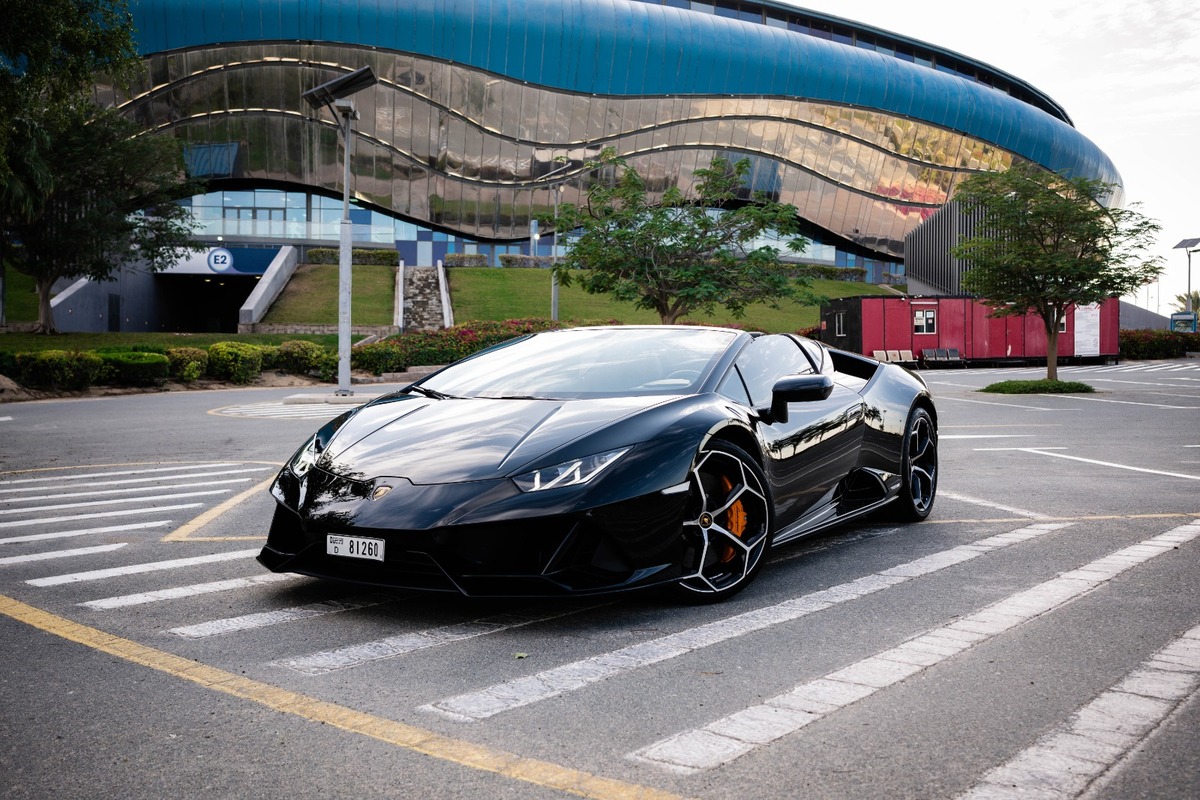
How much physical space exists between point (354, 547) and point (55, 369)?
70.0ft

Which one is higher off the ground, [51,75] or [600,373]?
[51,75]

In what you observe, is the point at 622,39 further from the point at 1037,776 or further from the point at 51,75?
the point at 1037,776

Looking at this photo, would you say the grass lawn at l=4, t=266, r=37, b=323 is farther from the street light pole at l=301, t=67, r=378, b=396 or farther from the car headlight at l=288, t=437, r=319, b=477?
the car headlight at l=288, t=437, r=319, b=477

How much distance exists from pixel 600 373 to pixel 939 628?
2117 millimetres

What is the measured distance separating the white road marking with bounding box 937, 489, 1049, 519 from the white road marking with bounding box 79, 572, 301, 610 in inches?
195

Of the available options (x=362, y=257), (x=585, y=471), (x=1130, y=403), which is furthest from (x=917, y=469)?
(x=362, y=257)

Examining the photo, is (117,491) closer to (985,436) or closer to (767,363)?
(767,363)

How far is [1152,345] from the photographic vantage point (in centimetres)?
4747

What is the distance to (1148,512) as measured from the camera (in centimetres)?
733

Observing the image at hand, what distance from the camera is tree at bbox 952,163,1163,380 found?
24.9 meters

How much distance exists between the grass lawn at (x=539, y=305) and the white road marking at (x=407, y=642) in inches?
1429

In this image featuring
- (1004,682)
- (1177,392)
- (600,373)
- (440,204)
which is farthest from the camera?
(440,204)

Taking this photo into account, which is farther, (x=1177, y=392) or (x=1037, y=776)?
(x=1177, y=392)

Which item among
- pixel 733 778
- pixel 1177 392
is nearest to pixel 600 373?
pixel 733 778
